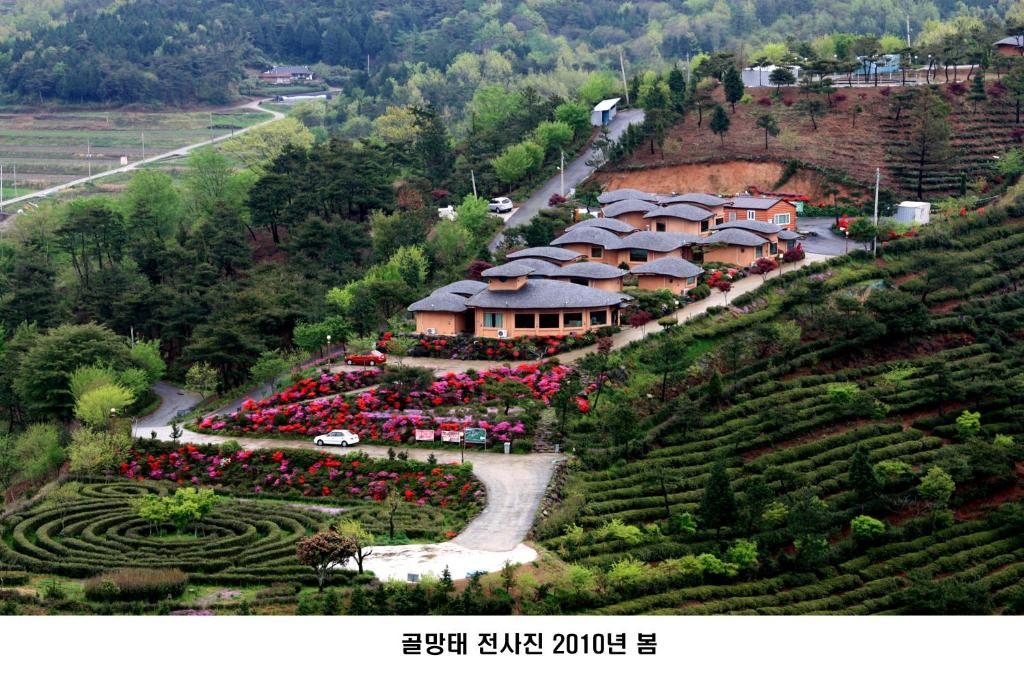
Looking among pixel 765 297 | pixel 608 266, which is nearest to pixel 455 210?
pixel 608 266

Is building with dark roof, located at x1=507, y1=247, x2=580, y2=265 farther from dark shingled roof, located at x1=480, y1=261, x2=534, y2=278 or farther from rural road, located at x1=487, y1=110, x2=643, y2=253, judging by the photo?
rural road, located at x1=487, y1=110, x2=643, y2=253

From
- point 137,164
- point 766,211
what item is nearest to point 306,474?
point 766,211

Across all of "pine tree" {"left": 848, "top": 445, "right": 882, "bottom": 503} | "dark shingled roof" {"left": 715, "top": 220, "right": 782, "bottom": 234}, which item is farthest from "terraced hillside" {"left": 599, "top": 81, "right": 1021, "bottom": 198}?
"pine tree" {"left": 848, "top": 445, "right": 882, "bottom": 503}

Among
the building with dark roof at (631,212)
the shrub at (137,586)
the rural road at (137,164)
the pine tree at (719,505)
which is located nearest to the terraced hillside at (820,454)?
the pine tree at (719,505)

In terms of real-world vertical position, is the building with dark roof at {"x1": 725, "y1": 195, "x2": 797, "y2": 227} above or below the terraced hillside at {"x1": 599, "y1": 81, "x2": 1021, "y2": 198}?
below

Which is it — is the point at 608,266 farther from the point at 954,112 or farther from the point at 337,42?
the point at 337,42

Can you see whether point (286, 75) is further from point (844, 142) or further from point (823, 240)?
point (823, 240)
